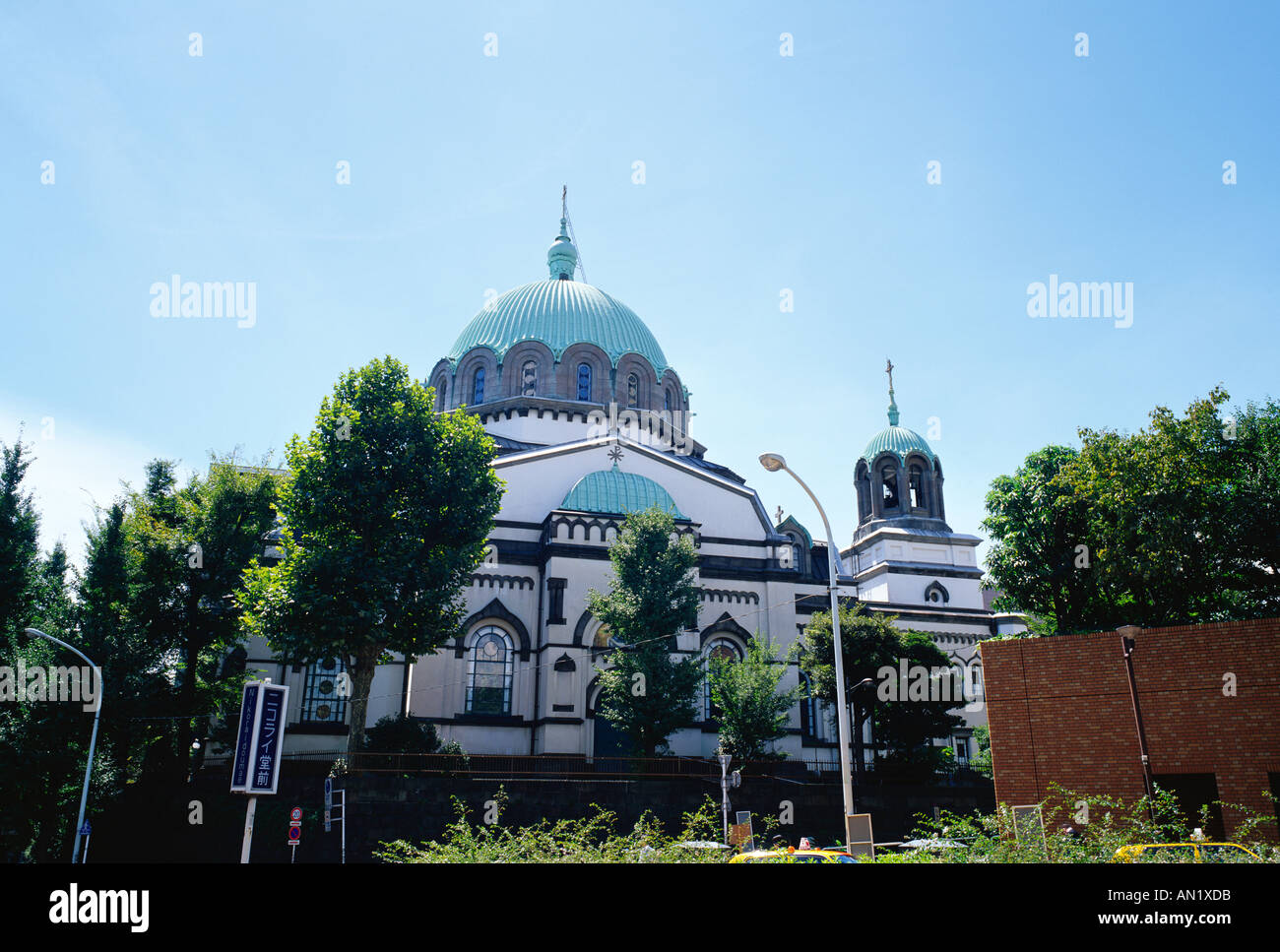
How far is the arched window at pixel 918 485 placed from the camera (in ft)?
163

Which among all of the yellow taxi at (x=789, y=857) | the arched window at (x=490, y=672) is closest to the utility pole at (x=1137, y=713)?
the yellow taxi at (x=789, y=857)

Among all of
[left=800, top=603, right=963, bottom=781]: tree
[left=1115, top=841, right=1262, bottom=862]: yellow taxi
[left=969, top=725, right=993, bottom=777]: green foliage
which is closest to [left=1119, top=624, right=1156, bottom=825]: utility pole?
[left=1115, top=841, right=1262, bottom=862]: yellow taxi

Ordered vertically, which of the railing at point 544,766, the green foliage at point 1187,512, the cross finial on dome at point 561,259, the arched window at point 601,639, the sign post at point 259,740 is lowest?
the railing at point 544,766

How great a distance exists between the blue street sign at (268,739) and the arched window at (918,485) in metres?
43.0

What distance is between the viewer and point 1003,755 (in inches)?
830

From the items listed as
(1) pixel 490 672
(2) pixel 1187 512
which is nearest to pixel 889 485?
(2) pixel 1187 512

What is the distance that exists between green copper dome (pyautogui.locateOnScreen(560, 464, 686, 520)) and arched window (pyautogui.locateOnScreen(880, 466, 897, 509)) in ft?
55.8

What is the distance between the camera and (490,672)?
34.1 meters

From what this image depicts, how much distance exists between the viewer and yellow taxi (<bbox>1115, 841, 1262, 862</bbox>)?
1050 cm

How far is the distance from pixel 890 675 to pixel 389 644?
63.9 ft

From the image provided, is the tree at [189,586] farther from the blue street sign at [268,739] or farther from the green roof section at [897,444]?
the green roof section at [897,444]

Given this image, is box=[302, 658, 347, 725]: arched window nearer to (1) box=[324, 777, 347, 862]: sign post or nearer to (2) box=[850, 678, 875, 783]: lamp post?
(1) box=[324, 777, 347, 862]: sign post
